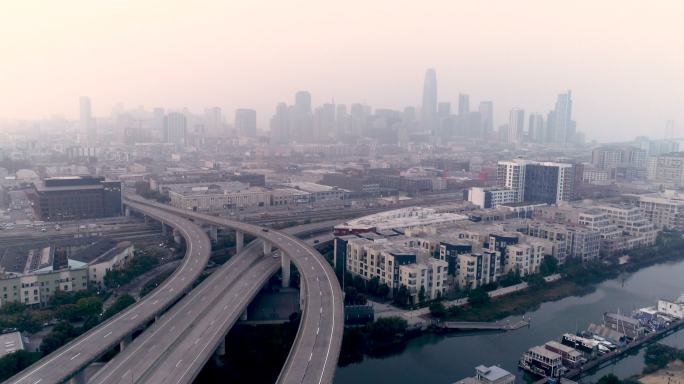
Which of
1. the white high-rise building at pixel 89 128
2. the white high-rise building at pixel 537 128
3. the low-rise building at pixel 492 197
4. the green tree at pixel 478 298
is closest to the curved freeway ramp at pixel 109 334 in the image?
the green tree at pixel 478 298

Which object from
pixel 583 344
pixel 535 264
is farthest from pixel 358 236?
pixel 583 344

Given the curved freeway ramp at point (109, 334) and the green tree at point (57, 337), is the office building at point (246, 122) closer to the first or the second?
the curved freeway ramp at point (109, 334)

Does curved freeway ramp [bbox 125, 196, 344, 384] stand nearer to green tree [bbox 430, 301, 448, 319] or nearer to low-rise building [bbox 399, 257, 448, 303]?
low-rise building [bbox 399, 257, 448, 303]

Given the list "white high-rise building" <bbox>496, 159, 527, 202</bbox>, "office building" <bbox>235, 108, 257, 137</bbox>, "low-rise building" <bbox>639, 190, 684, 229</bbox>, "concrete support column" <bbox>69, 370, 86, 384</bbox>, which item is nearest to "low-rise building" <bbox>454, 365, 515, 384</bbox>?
"concrete support column" <bbox>69, 370, 86, 384</bbox>

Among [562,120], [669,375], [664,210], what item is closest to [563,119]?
[562,120]

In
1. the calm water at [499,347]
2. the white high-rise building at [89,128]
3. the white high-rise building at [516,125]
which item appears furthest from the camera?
the white high-rise building at [516,125]

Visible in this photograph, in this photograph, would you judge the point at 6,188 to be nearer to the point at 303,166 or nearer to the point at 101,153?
the point at 101,153

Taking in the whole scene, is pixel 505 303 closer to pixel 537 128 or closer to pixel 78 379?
pixel 78 379

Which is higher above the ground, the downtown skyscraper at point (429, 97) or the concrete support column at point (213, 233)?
the downtown skyscraper at point (429, 97)
